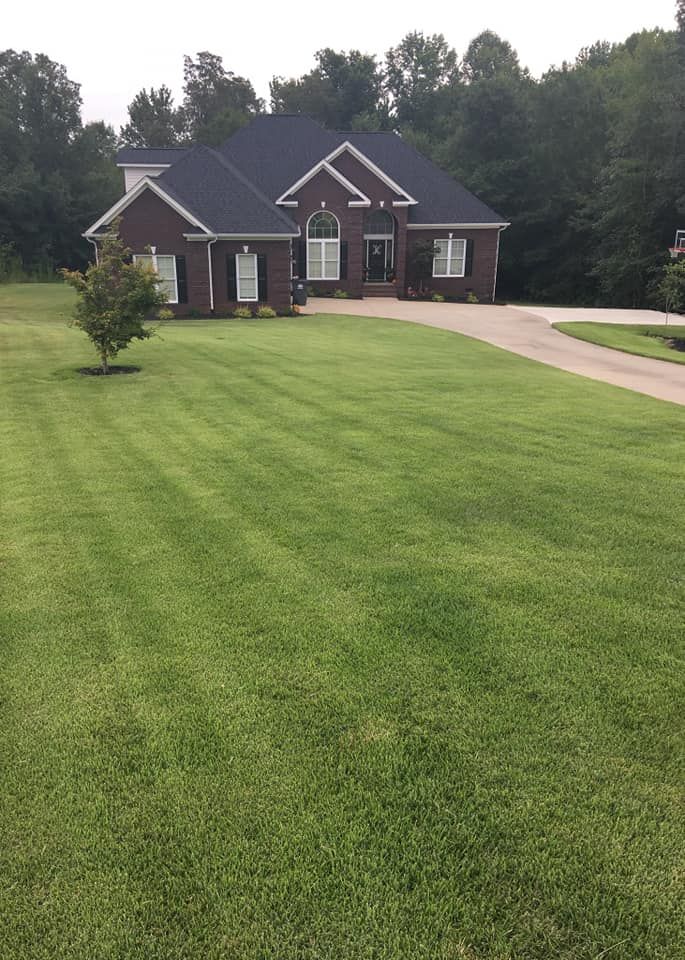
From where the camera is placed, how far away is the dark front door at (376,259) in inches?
1421

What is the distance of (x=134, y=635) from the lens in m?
4.38

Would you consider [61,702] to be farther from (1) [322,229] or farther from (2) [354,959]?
(1) [322,229]

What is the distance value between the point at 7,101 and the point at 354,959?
63940mm

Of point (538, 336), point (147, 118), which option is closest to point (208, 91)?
point (147, 118)

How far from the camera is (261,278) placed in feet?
90.1

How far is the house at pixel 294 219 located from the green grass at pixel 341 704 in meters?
20.2

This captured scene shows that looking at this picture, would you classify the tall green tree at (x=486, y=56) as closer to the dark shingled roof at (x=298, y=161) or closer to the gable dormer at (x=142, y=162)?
the dark shingled roof at (x=298, y=161)

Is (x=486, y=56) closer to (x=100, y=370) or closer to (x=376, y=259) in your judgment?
(x=376, y=259)

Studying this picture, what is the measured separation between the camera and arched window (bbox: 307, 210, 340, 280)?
33344 millimetres

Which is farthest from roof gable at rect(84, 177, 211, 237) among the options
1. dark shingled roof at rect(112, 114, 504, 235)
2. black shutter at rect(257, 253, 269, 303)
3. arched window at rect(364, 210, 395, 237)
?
arched window at rect(364, 210, 395, 237)

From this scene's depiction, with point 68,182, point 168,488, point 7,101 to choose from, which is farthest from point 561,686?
point 7,101

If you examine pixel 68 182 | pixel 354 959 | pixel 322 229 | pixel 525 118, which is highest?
pixel 525 118

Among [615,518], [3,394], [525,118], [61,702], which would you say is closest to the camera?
[61,702]

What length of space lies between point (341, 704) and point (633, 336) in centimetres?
2145
